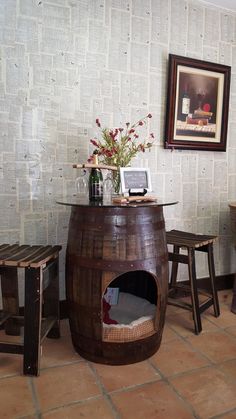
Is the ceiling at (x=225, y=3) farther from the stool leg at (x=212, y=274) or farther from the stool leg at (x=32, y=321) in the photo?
the stool leg at (x=32, y=321)

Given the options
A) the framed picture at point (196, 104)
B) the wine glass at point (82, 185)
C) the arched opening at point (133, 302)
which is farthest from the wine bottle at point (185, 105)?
the arched opening at point (133, 302)

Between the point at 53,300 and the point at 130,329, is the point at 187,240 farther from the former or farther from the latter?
the point at 53,300

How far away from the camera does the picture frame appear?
1.80m

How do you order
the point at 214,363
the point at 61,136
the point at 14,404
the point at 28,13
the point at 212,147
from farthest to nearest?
the point at 212,147 < the point at 61,136 < the point at 28,13 < the point at 214,363 < the point at 14,404

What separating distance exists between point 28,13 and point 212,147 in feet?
5.45

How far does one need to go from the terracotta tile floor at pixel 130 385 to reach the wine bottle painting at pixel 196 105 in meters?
1.59

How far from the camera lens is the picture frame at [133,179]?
1802 mm

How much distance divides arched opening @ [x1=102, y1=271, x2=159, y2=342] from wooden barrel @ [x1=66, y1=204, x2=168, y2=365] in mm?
83

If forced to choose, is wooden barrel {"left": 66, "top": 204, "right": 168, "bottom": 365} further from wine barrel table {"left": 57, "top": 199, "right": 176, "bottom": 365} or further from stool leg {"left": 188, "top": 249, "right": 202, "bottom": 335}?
stool leg {"left": 188, "top": 249, "right": 202, "bottom": 335}

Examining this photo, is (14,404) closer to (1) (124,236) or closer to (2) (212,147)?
(1) (124,236)

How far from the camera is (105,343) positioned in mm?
1678

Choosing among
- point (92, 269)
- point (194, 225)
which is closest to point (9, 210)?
point (92, 269)

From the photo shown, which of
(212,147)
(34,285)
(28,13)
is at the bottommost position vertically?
(34,285)

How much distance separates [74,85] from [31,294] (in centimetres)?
139
